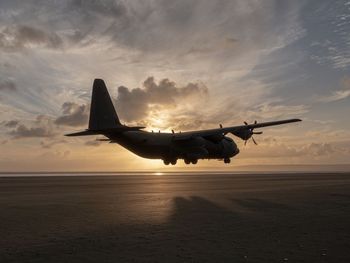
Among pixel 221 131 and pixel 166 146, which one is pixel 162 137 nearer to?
pixel 166 146

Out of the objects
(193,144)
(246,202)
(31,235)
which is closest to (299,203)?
(246,202)

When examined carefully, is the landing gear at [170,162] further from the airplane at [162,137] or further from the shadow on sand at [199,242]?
the shadow on sand at [199,242]

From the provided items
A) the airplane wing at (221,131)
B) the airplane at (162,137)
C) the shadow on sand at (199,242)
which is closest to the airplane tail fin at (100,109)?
the airplane at (162,137)

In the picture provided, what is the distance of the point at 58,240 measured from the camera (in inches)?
464

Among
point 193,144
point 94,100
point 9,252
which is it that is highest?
point 94,100

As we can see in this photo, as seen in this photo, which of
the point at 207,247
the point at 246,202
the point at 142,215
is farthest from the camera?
the point at 246,202

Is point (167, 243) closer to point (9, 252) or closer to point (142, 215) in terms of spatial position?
point (9, 252)

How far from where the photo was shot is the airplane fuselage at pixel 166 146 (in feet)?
159

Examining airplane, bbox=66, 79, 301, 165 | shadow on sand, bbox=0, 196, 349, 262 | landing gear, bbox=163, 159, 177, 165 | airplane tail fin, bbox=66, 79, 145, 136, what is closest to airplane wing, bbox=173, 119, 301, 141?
airplane, bbox=66, 79, 301, 165

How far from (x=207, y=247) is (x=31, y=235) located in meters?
5.85

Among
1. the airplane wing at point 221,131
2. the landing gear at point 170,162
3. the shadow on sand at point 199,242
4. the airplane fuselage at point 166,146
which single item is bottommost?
the shadow on sand at point 199,242

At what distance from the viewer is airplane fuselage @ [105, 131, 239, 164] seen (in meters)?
48.4

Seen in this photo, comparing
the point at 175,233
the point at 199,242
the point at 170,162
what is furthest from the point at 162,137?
the point at 199,242

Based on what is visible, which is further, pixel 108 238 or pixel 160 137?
pixel 160 137
